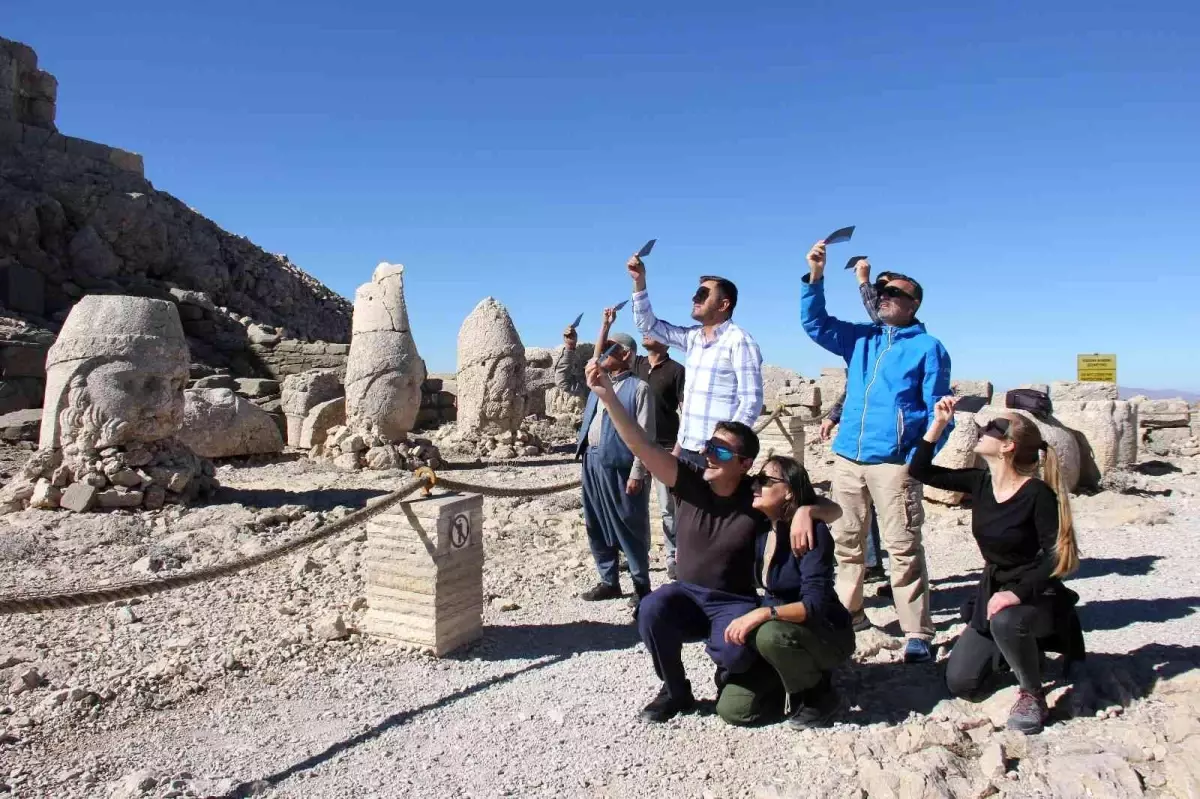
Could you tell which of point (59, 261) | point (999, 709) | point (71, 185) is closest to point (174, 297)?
point (59, 261)

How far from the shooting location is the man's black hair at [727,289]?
3.96 metres

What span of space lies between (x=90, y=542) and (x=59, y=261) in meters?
19.2

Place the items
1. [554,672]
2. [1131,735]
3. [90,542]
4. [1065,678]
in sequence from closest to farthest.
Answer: [1131,735] < [1065,678] < [554,672] < [90,542]

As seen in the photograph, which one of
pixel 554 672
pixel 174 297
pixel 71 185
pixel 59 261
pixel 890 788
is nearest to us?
pixel 890 788

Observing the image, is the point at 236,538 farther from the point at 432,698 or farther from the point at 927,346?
the point at 927,346

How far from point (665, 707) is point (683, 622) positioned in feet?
1.16

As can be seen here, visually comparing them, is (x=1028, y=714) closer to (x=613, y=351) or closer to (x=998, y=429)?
(x=998, y=429)

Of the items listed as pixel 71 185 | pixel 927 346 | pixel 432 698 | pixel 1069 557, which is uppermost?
pixel 71 185

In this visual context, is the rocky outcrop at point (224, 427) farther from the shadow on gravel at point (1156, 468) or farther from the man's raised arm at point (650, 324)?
the shadow on gravel at point (1156, 468)

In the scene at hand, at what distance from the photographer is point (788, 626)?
2801mm

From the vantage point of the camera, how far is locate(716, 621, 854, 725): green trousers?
281cm

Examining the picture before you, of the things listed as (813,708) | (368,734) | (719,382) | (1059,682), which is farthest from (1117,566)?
(368,734)

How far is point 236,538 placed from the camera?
6246mm

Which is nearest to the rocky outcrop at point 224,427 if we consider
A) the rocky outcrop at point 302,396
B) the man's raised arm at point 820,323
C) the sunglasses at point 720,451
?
the rocky outcrop at point 302,396
